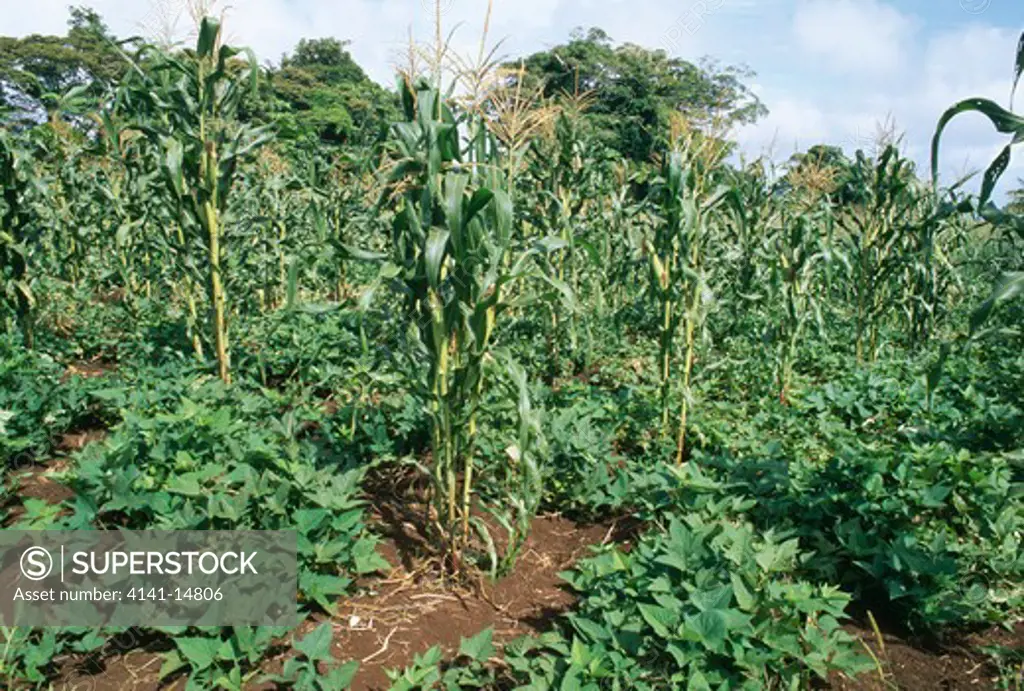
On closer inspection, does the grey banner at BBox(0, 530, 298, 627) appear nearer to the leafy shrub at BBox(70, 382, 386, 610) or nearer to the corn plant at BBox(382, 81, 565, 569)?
the leafy shrub at BBox(70, 382, 386, 610)

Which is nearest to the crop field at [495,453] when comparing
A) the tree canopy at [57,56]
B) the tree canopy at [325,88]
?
the tree canopy at [325,88]

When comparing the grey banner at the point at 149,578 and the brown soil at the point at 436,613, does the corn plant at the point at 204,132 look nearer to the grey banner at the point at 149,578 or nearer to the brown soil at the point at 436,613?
the grey banner at the point at 149,578

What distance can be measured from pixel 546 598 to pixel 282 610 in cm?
109

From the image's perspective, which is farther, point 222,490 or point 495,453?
point 495,453

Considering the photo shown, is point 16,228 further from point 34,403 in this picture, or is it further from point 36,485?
point 36,485

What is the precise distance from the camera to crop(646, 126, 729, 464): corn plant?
4016 mm

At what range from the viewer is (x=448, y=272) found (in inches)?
113

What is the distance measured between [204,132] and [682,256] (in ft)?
10.3

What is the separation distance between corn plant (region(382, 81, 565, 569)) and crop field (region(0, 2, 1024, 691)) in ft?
0.05

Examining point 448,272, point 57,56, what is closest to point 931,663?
point 448,272

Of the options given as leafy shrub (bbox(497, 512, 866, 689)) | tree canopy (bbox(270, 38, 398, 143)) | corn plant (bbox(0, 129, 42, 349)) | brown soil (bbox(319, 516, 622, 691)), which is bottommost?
brown soil (bbox(319, 516, 622, 691))

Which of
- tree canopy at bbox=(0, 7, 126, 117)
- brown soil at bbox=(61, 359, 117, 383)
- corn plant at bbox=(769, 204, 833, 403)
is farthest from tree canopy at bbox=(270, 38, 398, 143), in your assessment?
corn plant at bbox=(769, 204, 833, 403)

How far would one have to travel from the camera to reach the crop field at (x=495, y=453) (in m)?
2.27

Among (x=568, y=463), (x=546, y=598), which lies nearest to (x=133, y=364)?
(x=568, y=463)
